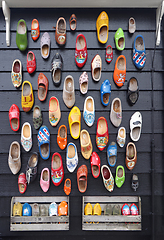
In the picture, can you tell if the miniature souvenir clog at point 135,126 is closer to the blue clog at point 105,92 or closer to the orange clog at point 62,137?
the blue clog at point 105,92

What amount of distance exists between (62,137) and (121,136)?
0.67 meters

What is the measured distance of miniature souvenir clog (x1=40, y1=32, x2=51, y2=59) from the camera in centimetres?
201

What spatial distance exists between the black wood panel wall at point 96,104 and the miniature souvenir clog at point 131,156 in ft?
0.19

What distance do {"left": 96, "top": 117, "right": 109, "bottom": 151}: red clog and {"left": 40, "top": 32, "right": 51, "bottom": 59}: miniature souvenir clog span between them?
3.14 feet

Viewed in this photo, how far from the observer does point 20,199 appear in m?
2.02

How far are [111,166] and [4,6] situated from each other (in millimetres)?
2098

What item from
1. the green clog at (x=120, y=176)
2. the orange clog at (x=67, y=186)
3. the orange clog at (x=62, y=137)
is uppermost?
the orange clog at (x=62, y=137)

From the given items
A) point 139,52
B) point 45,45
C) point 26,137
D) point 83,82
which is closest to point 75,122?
point 83,82

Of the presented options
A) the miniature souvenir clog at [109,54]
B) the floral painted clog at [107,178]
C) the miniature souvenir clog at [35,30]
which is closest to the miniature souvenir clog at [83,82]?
the miniature souvenir clog at [109,54]

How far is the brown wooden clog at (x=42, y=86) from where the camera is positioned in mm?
1986

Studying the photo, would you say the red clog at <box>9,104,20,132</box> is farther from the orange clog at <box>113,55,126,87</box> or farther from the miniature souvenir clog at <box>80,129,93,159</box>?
the orange clog at <box>113,55,126,87</box>

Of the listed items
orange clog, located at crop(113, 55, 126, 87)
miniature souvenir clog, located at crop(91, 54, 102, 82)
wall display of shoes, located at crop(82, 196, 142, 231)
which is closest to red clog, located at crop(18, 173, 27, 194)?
wall display of shoes, located at crop(82, 196, 142, 231)

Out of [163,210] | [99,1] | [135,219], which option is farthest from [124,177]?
[99,1]

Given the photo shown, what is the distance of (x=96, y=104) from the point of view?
205 centimetres
